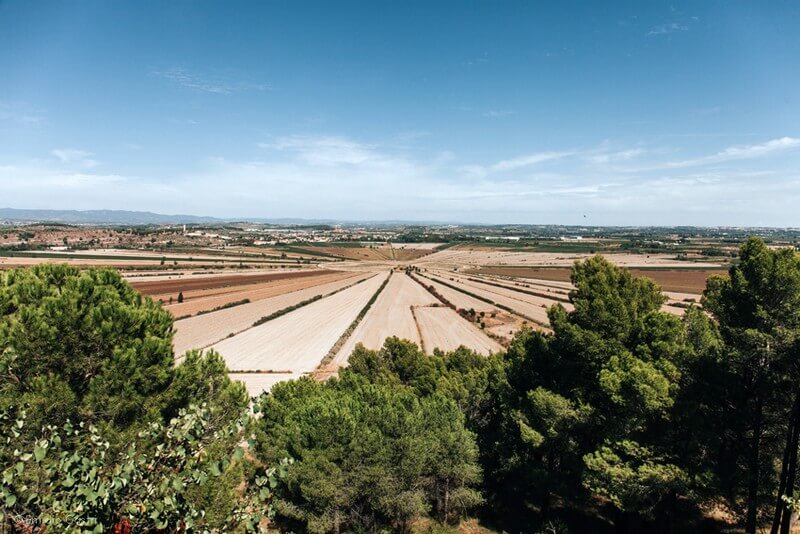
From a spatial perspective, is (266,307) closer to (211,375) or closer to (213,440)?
(211,375)

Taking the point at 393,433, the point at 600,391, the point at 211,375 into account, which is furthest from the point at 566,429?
the point at 211,375

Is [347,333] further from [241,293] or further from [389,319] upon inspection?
[241,293]

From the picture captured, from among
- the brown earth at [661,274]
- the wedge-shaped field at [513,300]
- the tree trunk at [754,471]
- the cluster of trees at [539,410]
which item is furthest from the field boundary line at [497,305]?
the tree trunk at [754,471]

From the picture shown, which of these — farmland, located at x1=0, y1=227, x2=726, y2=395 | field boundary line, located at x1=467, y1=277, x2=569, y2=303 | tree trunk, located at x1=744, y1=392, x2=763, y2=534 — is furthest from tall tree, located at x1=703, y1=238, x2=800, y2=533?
field boundary line, located at x1=467, y1=277, x2=569, y2=303

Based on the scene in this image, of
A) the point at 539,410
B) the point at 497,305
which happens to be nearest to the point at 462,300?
the point at 497,305

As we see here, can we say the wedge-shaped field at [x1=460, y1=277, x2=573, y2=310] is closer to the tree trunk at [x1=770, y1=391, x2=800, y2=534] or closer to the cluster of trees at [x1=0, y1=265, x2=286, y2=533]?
the tree trunk at [x1=770, y1=391, x2=800, y2=534]

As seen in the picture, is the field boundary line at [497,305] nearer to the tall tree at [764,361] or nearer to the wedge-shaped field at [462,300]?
the wedge-shaped field at [462,300]
